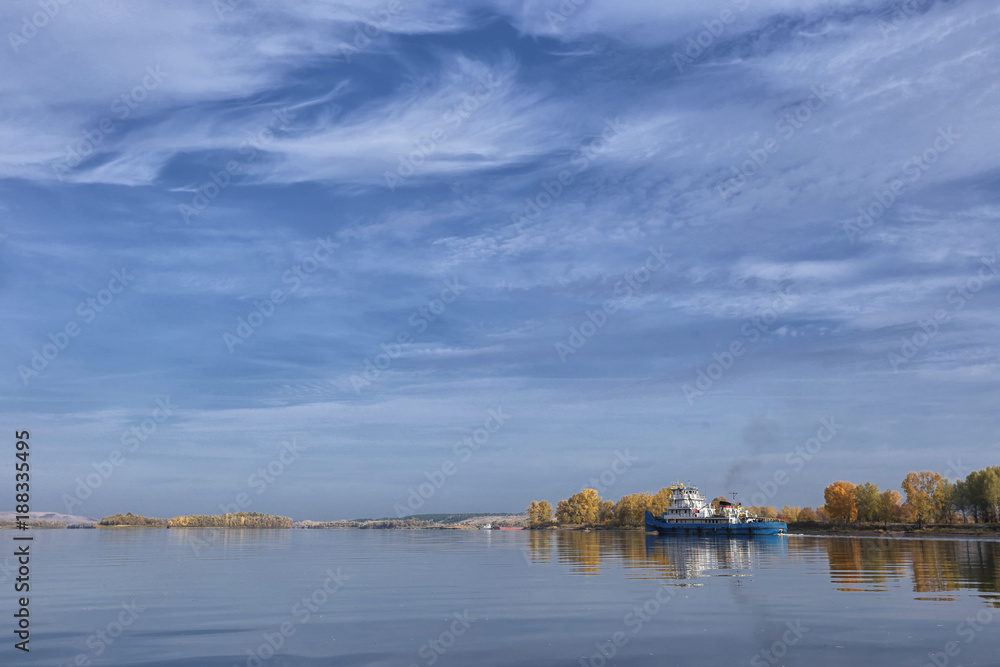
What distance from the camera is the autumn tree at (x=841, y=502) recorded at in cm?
18025

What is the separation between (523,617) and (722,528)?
128061mm

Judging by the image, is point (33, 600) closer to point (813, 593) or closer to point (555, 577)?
point (555, 577)

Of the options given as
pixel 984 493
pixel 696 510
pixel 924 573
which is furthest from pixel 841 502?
pixel 924 573

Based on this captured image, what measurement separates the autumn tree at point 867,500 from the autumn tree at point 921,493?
720cm

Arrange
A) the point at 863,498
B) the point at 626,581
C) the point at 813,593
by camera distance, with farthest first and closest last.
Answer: the point at 863,498 < the point at 626,581 < the point at 813,593

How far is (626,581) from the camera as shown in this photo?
48.7 m

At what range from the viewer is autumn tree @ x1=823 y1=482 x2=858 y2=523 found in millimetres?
180250

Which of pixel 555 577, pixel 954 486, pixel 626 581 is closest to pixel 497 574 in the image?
pixel 555 577

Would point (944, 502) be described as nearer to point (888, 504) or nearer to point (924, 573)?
point (888, 504)

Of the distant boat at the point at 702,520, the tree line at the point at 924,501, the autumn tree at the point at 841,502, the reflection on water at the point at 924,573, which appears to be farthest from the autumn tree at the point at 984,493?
the reflection on water at the point at 924,573

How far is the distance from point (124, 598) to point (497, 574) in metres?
27.1

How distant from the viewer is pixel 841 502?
593 ft

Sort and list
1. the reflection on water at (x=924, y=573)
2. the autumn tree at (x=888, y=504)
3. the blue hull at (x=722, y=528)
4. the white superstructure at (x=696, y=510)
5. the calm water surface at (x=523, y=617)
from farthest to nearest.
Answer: the autumn tree at (x=888, y=504)
the white superstructure at (x=696, y=510)
the blue hull at (x=722, y=528)
the reflection on water at (x=924, y=573)
the calm water surface at (x=523, y=617)

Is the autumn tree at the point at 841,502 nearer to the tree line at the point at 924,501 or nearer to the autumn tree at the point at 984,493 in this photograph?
the tree line at the point at 924,501
